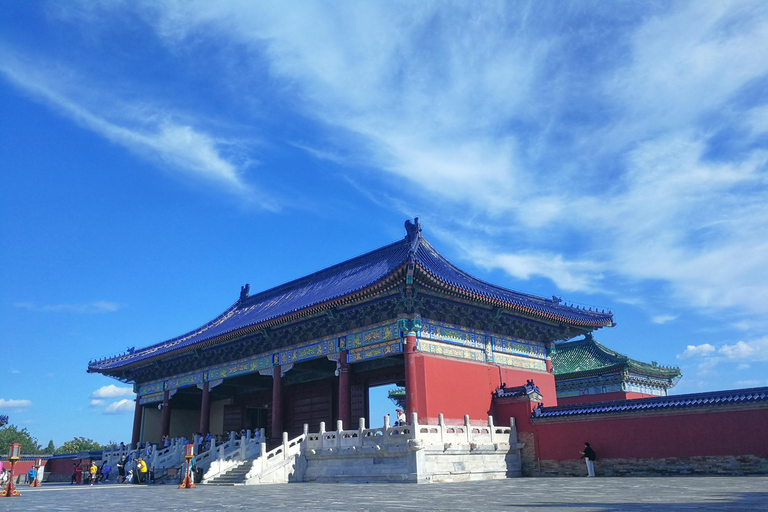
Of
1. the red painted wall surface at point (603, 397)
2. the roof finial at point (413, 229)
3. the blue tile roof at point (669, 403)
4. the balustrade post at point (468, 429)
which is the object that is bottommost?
the balustrade post at point (468, 429)

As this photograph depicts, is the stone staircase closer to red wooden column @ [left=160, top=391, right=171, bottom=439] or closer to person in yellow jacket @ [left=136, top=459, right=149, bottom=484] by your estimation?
person in yellow jacket @ [left=136, top=459, right=149, bottom=484]

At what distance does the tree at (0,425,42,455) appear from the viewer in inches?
3056

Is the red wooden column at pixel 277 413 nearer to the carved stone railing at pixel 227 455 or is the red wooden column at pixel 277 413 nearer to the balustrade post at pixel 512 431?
the carved stone railing at pixel 227 455

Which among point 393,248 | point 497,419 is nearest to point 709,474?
point 497,419

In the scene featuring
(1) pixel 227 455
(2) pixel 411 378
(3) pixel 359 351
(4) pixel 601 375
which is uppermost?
(4) pixel 601 375

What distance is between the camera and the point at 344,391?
21422 mm

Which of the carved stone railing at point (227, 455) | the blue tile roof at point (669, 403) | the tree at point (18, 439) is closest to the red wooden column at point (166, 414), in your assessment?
the carved stone railing at point (227, 455)

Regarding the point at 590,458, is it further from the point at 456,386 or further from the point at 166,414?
the point at 166,414

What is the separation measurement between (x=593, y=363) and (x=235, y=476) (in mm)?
24092

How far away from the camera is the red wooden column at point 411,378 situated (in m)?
19.2

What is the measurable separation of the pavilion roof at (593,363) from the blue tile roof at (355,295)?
10.4 m

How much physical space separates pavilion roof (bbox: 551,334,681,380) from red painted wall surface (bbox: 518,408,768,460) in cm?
1699

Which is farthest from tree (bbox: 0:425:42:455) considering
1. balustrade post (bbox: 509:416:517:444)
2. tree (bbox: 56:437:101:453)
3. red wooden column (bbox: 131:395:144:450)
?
balustrade post (bbox: 509:416:517:444)

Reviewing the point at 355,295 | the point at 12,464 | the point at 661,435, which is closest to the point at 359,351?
the point at 355,295
